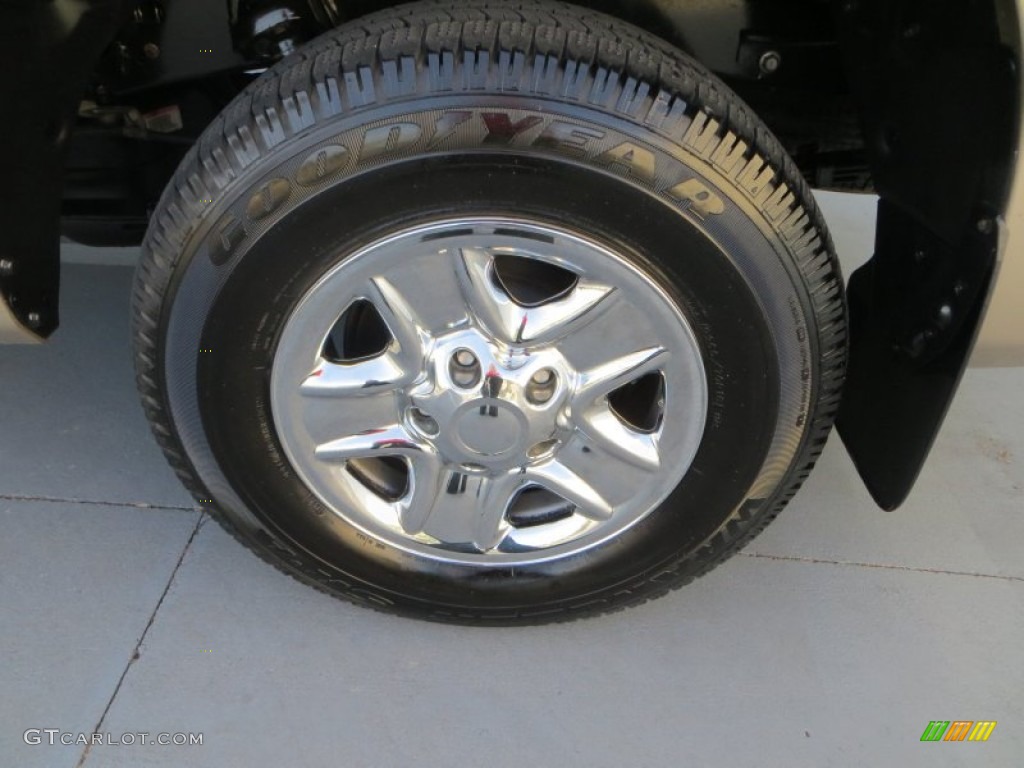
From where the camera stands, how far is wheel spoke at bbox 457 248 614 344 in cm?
137

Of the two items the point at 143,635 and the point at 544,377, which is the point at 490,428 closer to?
the point at 544,377

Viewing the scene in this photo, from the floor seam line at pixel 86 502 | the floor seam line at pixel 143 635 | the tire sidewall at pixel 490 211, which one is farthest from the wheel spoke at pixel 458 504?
the floor seam line at pixel 86 502

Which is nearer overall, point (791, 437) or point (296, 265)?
point (296, 265)

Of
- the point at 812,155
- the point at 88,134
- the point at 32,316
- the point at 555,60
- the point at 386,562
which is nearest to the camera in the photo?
the point at 555,60

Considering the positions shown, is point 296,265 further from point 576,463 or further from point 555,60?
point 576,463

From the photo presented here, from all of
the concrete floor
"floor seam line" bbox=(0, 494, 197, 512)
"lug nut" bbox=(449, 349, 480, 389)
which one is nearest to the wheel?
"lug nut" bbox=(449, 349, 480, 389)

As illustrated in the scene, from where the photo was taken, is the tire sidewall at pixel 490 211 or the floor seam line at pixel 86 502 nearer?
the tire sidewall at pixel 490 211

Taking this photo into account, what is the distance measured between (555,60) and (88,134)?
3.71 ft

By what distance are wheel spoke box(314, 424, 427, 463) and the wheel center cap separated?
10 centimetres

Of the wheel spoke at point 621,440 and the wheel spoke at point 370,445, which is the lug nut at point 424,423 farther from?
the wheel spoke at point 621,440

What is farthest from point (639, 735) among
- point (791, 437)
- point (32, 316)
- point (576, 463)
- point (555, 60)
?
point (32, 316)

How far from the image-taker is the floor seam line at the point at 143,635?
1479 mm

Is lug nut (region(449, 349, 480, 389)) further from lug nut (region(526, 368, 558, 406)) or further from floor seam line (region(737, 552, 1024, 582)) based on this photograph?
floor seam line (region(737, 552, 1024, 582))

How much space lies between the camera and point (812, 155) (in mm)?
2006
